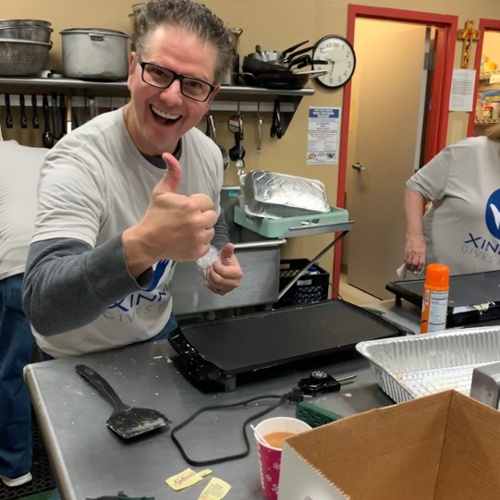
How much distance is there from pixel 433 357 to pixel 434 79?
3.10 metres

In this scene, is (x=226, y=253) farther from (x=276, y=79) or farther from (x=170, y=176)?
(x=276, y=79)

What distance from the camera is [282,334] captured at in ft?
4.23

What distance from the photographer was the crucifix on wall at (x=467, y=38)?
373cm

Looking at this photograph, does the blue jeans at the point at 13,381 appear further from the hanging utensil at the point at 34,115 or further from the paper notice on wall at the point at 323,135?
the paper notice on wall at the point at 323,135

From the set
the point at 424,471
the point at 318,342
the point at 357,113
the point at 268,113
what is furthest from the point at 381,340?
the point at 357,113

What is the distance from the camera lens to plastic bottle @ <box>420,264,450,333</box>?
121 centimetres

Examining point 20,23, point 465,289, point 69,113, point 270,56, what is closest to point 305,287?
point 270,56

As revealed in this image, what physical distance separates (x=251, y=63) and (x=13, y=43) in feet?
3.72

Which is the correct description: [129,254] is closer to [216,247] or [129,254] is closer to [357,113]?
[216,247]

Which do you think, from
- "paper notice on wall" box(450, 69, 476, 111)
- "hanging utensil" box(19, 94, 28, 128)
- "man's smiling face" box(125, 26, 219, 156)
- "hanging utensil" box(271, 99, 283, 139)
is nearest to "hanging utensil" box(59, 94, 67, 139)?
"hanging utensil" box(19, 94, 28, 128)

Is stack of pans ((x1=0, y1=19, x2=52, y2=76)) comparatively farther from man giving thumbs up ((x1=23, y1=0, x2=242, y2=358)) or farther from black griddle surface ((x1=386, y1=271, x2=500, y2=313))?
black griddle surface ((x1=386, y1=271, x2=500, y2=313))

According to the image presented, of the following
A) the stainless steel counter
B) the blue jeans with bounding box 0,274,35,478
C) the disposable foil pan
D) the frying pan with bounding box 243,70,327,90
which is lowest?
the blue jeans with bounding box 0,274,35,478

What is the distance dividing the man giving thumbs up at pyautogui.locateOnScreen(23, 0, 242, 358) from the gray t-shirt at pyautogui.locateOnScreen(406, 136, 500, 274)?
1040mm

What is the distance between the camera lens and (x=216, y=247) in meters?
1.57
